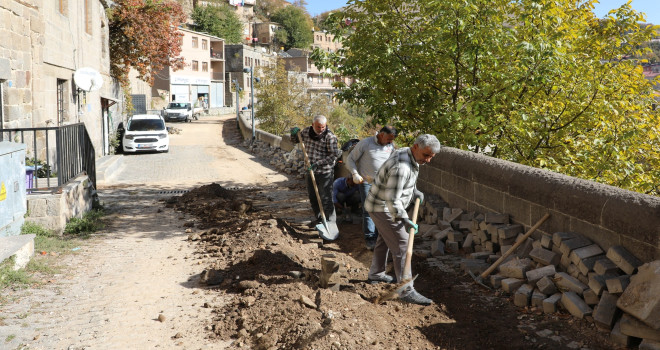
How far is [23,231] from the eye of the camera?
7.96 meters

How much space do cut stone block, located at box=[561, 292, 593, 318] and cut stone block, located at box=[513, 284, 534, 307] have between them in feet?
1.28

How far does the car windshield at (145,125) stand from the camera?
2541cm

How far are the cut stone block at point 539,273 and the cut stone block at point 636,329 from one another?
1.04 m

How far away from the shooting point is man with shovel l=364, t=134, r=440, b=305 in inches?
217

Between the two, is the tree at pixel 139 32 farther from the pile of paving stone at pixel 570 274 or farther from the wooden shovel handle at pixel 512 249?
the wooden shovel handle at pixel 512 249

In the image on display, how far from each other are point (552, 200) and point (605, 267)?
117cm

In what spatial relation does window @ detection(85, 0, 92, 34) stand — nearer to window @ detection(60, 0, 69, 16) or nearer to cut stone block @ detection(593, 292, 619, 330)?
window @ detection(60, 0, 69, 16)

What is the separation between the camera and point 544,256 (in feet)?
19.3

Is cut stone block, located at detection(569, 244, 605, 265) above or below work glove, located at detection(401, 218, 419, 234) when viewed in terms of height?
below

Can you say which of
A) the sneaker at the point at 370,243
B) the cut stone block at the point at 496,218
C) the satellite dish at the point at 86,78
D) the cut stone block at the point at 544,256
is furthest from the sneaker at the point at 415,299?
the satellite dish at the point at 86,78

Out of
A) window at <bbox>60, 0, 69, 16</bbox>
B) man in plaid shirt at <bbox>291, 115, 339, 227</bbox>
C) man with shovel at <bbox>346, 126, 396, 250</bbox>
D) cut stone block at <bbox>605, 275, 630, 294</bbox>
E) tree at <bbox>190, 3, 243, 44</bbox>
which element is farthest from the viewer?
tree at <bbox>190, 3, 243, 44</bbox>

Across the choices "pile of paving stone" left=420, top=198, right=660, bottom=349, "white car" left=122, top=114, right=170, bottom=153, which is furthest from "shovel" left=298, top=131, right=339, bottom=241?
"white car" left=122, top=114, right=170, bottom=153

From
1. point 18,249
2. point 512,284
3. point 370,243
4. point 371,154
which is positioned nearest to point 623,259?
point 512,284

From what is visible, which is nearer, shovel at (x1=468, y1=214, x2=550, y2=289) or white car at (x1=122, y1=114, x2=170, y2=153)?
shovel at (x1=468, y1=214, x2=550, y2=289)
